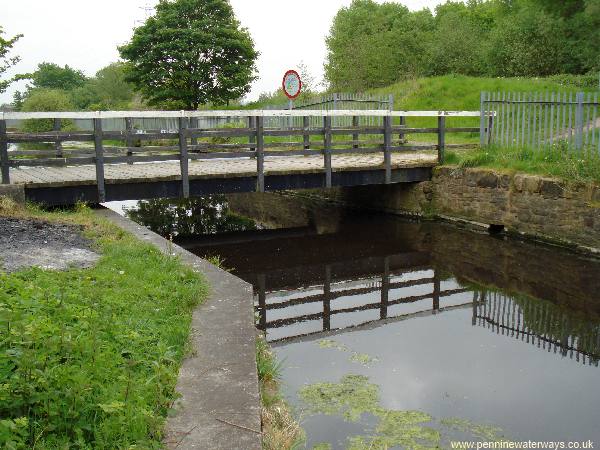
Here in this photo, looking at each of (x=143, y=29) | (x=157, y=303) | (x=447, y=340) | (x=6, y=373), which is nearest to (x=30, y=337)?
(x=6, y=373)

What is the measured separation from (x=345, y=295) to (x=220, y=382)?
490 cm

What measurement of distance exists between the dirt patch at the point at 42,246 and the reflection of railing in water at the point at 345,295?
7.40 feet

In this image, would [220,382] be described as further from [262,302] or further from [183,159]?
[183,159]

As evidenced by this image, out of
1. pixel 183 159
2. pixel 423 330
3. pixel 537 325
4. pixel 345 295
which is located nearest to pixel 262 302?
pixel 345 295

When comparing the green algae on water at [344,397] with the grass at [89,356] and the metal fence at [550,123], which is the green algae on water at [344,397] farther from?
the metal fence at [550,123]

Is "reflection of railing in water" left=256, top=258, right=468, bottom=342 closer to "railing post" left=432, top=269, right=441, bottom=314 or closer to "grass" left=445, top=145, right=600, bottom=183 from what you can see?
"railing post" left=432, top=269, right=441, bottom=314

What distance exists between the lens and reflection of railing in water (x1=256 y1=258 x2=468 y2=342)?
778 centimetres

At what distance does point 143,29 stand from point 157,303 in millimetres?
35174

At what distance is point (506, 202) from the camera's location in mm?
12352

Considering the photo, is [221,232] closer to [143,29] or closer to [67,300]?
[67,300]

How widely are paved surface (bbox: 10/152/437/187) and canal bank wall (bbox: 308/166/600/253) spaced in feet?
2.65

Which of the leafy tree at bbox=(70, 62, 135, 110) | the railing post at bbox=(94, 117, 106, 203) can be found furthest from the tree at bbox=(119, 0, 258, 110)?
the railing post at bbox=(94, 117, 106, 203)

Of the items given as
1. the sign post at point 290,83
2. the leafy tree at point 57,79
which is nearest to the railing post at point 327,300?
the sign post at point 290,83

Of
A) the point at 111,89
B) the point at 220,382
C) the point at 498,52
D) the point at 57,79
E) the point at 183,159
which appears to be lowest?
the point at 220,382
